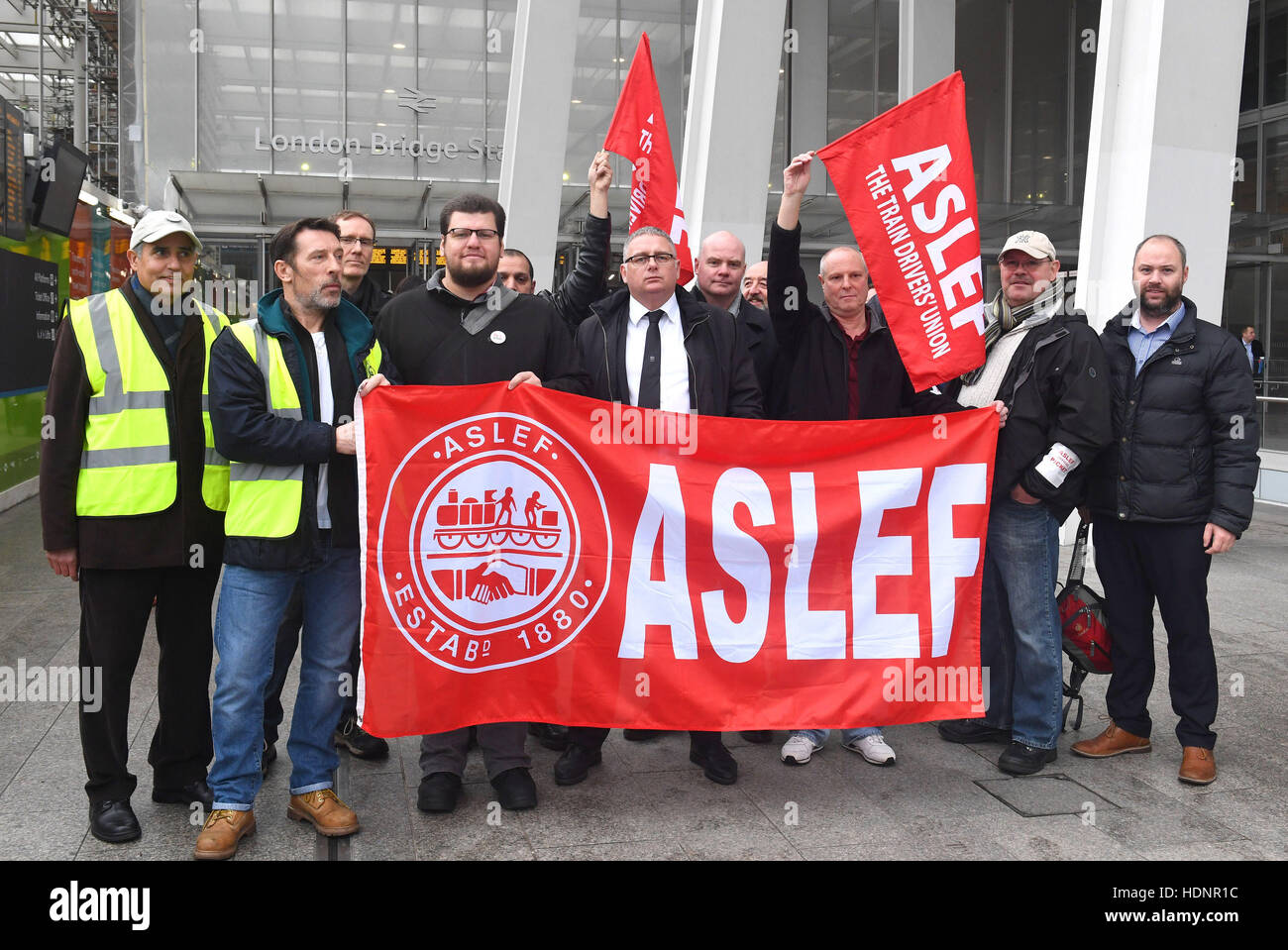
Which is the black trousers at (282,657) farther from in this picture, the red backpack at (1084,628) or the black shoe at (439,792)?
the red backpack at (1084,628)

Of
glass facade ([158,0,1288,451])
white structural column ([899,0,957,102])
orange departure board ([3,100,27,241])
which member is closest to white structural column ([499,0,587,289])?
white structural column ([899,0,957,102])

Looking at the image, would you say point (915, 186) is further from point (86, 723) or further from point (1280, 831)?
point (86, 723)

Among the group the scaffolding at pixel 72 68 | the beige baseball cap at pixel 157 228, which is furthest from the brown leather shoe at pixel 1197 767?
the scaffolding at pixel 72 68

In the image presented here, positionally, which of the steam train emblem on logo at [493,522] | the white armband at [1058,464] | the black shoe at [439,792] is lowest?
the black shoe at [439,792]

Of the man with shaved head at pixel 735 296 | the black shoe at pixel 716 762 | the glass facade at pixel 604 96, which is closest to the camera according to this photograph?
the black shoe at pixel 716 762

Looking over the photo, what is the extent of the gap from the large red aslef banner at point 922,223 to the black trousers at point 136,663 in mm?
2906

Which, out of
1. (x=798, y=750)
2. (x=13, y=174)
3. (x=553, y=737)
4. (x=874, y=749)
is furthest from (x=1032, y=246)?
(x=13, y=174)

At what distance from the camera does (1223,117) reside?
8.52 m

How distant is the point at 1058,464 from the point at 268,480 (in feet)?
10.0

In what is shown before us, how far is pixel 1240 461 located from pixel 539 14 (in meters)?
12.0

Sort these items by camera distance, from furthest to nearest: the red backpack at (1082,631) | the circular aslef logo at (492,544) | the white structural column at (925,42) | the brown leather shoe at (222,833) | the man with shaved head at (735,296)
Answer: the white structural column at (925,42) < the man with shaved head at (735,296) < the red backpack at (1082,631) < the circular aslef logo at (492,544) < the brown leather shoe at (222,833)

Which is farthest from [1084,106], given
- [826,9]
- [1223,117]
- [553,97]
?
[1223,117]

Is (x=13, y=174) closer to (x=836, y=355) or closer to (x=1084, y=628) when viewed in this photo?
(x=836, y=355)

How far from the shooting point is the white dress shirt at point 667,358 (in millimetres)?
4555
